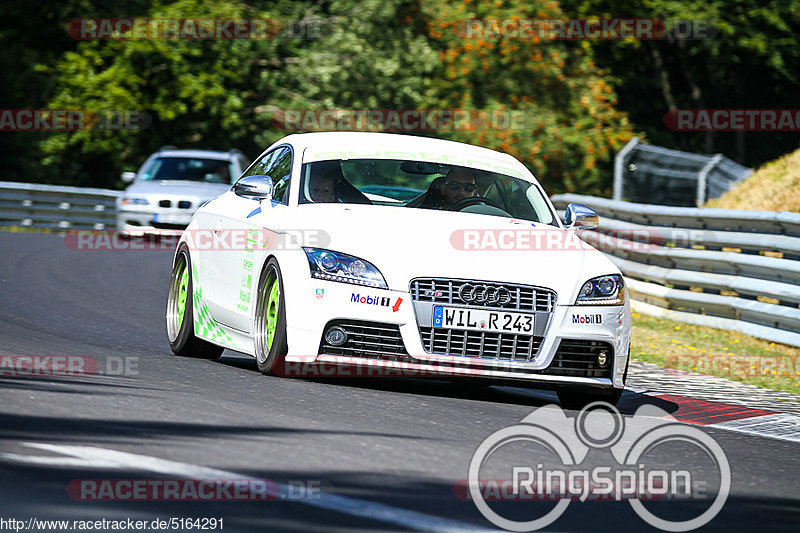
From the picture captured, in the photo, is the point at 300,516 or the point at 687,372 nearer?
the point at 300,516

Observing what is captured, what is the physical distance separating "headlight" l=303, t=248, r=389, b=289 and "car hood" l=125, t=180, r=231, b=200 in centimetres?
1564

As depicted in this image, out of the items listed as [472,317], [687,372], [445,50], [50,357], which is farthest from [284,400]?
[445,50]

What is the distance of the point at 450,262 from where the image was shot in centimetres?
822

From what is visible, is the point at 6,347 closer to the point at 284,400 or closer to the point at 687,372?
the point at 284,400

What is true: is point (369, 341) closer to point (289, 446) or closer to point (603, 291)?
point (603, 291)

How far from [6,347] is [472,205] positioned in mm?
3118

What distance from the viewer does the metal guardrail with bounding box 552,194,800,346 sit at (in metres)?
13.2

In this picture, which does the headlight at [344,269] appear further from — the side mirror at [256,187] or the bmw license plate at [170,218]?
the bmw license plate at [170,218]

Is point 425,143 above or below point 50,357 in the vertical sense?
above

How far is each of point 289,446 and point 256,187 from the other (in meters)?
3.21

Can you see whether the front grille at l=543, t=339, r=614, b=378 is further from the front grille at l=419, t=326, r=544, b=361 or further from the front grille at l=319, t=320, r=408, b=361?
the front grille at l=319, t=320, r=408, b=361

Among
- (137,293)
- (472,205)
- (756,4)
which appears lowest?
(137,293)

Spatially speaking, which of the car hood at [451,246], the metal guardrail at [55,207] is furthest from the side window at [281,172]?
the metal guardrail at [55,207]

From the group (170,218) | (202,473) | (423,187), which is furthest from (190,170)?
(202,473)
